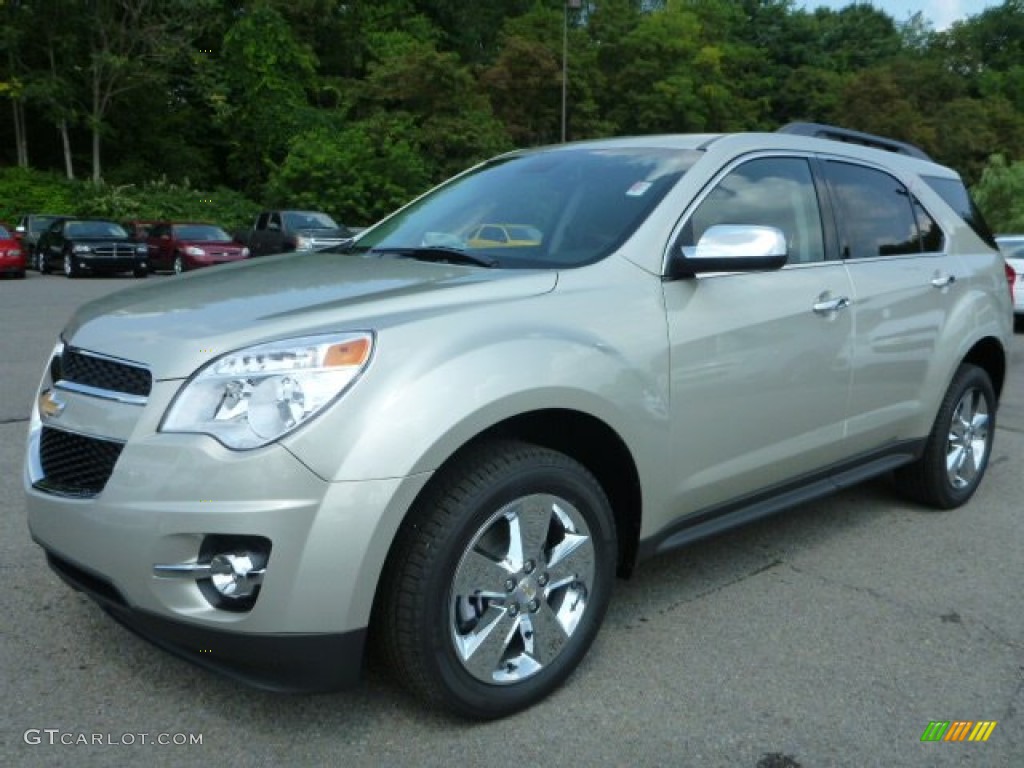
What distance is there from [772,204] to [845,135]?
1.24m

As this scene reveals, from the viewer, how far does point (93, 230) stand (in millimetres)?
23969

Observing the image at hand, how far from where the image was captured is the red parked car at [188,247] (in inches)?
957

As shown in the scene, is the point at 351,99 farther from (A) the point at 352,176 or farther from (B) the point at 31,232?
(B) the point at 31,232

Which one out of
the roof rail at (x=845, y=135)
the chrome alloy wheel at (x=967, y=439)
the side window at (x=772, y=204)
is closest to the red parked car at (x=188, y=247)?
the roof rail at (x=845, y=135)

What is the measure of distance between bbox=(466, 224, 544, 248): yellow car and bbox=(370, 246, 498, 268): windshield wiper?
14 cm

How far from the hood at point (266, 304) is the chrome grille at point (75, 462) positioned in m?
0.25

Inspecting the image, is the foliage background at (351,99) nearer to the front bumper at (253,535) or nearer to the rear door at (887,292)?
the rear door at (887,292)

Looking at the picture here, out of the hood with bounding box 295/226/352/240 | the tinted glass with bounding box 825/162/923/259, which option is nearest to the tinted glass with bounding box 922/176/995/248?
the tinted glass with bounding box 825/162/923/259

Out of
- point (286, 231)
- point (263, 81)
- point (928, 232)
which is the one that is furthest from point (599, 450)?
point (263, 81)

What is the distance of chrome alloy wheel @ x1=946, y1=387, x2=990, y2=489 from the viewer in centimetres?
483

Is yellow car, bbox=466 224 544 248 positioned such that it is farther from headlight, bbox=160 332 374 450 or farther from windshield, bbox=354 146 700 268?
headlight, bbox=160 332 374 450

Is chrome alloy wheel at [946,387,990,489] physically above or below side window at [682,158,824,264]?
below

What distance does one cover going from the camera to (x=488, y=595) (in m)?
2.69

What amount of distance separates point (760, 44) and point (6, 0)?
5094 cm
